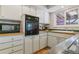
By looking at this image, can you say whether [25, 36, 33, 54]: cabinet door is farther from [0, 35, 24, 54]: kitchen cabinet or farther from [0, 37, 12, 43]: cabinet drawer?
[0, 37, 12, 43]: cabinet drawer

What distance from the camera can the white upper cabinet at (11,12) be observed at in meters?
2.07

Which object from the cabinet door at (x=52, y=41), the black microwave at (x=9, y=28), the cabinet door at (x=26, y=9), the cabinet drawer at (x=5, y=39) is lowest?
the cabinet door at (x=52, y=41)

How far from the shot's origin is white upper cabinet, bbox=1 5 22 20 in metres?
2.07

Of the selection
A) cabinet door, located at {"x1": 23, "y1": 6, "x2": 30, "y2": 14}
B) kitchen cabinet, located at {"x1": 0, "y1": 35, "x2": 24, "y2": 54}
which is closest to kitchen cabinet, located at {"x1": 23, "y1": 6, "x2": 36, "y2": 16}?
cabinet door, located at {"x1": 23, "y1": 6, "x2": 30, "y2": 14}

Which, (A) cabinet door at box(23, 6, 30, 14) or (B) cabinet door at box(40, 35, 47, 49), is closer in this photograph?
(A) cabinet door at box(23, 6, 30, 14)

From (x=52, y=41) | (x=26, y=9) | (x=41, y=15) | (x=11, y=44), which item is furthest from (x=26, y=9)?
(x=52, y=41)

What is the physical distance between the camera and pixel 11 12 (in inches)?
89.1

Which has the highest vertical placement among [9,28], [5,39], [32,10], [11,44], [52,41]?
[32,10]

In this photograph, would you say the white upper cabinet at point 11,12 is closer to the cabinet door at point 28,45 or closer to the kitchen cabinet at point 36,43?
the cabinet door at point 28,45

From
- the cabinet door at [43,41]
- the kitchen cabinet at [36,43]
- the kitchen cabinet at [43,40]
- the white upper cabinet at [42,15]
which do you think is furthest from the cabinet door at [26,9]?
the cabinet door at [43,41]

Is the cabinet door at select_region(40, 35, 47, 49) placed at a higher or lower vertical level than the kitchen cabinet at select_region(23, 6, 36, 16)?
lower

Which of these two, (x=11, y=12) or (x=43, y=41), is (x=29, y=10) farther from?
(x=43, y=41)
